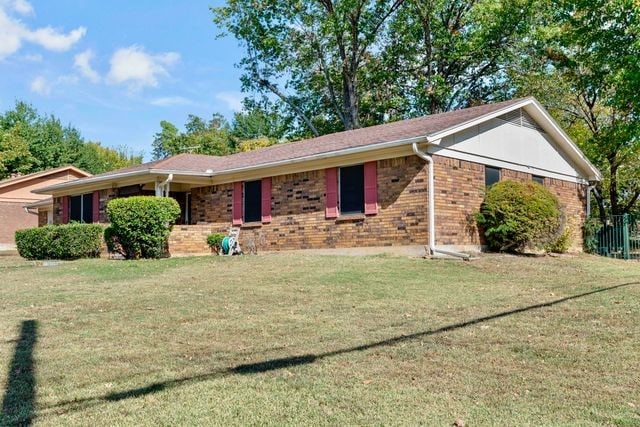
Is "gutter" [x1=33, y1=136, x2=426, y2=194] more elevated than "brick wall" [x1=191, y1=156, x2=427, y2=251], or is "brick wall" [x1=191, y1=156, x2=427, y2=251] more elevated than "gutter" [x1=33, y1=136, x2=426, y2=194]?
"gutter" [x1=33, y1=136, x2=426, y2=194]

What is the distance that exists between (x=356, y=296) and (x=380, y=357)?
320cm

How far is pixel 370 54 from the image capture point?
1227 inches

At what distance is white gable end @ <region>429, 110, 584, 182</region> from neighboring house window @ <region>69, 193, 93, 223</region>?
13.7 meters

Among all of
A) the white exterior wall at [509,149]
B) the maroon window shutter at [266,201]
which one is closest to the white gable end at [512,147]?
the white exterior wall at [509,149]

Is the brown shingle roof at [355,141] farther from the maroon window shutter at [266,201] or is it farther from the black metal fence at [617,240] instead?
the black metal fence at [617,240]

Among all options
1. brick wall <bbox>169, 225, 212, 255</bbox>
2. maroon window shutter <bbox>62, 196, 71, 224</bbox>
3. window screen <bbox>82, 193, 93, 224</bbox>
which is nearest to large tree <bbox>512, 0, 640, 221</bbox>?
brick wall <bbox>169, 225, 212, 255</bbox>

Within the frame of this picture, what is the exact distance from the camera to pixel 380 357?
5.19m

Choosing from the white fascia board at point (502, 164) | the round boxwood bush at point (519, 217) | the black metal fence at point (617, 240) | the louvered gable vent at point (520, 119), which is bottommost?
the black metal fence at point (617, 240)

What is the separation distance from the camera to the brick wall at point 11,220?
31.9 meters

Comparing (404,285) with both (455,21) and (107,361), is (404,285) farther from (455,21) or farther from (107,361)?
(455,21)

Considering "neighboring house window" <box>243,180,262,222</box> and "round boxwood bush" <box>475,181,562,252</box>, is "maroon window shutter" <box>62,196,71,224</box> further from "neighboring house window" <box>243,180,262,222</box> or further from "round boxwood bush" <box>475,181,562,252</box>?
"round boxwood bush" <box>475,181,562,252</box>

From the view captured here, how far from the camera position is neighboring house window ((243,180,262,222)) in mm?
16766

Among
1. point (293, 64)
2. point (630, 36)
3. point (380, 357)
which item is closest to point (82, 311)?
point (380, 357)

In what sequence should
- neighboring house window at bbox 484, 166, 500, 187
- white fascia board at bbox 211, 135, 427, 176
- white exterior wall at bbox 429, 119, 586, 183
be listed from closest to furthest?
1. white fascia board at bbox 211, 135, 427, 176
2. white exterior wall at bbox 429, 119, 586, 183
3. neighboring house window at bbox 484, 166, 500, 187
